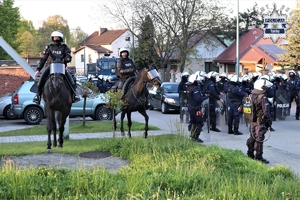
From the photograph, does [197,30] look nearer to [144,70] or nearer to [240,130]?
[240,130]

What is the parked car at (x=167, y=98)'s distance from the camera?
26.0 m

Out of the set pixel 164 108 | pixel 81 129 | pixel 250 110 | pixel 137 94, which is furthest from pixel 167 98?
pixel 250 110

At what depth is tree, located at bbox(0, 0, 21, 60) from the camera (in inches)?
2069

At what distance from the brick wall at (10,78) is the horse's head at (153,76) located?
65.0 feet

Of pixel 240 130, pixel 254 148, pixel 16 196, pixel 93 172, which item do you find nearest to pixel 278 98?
pixel 240 130

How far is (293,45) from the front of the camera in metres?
38.3

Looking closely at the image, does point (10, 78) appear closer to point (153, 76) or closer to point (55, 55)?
point (153, 76)

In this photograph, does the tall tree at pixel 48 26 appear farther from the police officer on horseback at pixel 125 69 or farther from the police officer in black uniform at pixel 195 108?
the police officer in black uniform at pixel 195 108

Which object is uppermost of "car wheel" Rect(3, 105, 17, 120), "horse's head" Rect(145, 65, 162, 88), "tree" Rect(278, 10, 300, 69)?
"tree" Rect(278, 10, 300, 69)

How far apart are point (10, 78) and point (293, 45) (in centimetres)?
2073

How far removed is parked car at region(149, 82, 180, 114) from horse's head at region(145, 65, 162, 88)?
11115 mm

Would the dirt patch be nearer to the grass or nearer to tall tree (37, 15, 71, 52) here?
the grass

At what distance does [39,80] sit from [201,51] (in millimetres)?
53971

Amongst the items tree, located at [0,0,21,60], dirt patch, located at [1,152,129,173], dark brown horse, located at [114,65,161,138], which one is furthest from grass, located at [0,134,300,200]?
tree, located at [0,0,21,60]
